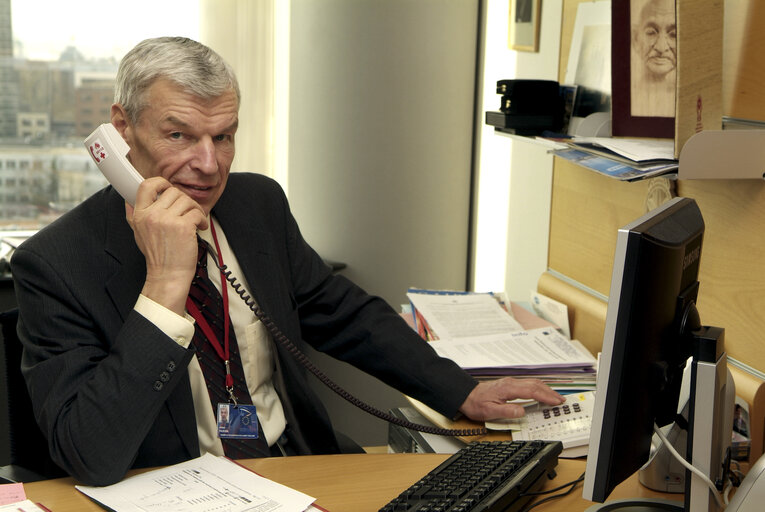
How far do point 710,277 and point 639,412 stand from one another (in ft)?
2.53

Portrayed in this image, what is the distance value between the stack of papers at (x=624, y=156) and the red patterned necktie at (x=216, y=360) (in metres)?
0.82

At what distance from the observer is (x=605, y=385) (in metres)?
1.08

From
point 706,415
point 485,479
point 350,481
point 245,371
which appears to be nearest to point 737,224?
point 706,415

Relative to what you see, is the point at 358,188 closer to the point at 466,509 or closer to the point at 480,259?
the point at 480,259

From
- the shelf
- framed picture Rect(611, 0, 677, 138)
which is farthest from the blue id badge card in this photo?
framed picture Rect(611, 0, 677, 138)

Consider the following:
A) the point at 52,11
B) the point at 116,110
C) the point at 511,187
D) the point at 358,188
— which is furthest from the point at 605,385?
the point at 52,11

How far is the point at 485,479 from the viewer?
131 cm

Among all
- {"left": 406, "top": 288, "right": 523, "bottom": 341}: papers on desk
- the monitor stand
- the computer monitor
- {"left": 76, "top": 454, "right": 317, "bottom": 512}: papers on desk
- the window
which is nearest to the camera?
the computer monitor

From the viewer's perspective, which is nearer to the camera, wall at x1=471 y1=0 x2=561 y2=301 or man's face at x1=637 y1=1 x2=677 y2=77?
man's face at x1=637 y1=1 x2=677 y2=77

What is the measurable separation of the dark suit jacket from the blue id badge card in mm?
87

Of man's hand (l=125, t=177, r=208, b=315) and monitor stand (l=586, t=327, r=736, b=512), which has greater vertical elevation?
man's hand (l=125, t=177, r=208, b=315)

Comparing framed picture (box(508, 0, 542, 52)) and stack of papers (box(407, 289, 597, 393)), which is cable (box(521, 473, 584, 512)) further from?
framed picture (box(508, 0, 542, 52))

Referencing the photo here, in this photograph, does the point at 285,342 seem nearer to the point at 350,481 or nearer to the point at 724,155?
the point at 350,481

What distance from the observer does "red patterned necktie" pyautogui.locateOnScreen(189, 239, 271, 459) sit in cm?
166
